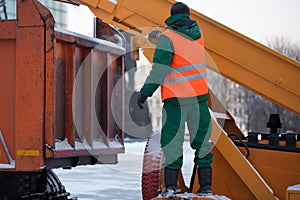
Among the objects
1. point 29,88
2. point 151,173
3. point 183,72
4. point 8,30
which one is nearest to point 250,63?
point 183,72

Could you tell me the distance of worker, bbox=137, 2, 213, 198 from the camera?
15.1 ft

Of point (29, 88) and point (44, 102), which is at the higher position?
point (29, 88)

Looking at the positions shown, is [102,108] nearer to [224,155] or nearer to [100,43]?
[100,43]

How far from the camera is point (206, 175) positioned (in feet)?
15.5

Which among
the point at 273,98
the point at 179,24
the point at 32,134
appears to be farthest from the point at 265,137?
the point at 32,134

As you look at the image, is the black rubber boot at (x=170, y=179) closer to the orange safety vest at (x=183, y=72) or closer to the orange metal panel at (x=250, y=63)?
the orange safety vest at (x=183, y=72)

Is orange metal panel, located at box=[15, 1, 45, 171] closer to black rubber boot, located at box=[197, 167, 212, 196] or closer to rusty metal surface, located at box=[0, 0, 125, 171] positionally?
rusty metal surface, located at box=[0, 0, 125, 171]

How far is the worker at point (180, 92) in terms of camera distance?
4613 mm

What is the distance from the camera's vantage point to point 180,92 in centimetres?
466

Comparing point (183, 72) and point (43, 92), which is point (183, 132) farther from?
point (43, 92)

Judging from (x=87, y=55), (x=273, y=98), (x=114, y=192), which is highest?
(x=87, y=55)

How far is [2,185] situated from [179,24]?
90.1 inches

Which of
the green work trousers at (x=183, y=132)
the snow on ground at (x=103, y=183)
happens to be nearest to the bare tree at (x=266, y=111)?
the snow on ground at (x=103, y=183)

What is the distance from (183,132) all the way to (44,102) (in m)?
1.24
